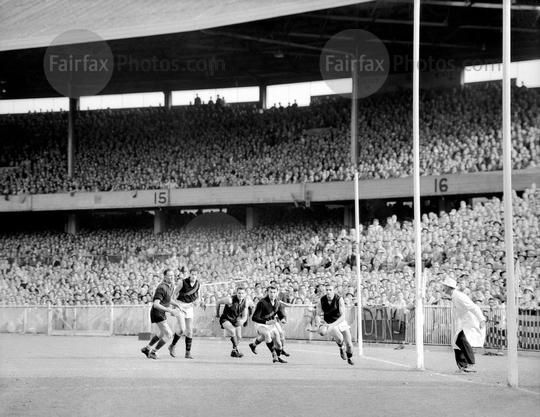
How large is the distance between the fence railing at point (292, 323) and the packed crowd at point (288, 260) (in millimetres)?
490

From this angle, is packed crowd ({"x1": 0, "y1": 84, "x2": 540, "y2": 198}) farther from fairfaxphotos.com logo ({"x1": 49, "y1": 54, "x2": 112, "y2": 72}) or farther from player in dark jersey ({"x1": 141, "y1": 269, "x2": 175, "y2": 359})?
player in dark jersey ({"x1": 141, "y1": 269, "x2": 175, "y2": 359})

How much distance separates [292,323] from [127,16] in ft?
63.9

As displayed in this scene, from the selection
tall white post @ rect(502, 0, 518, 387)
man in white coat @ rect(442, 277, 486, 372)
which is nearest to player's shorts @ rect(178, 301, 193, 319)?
man in white coat @ rect(442, 277, 486, 372)

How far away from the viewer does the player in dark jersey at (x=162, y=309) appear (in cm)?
1988

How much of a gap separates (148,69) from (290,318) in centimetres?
2655

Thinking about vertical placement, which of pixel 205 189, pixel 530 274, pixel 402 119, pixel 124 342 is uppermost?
pixel 402 119

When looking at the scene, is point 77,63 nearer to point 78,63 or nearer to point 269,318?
point 78,63

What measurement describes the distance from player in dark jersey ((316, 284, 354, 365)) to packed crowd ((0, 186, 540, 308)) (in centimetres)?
415

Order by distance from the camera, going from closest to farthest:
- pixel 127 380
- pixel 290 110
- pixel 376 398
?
pixel 376 398 < pixel 127 380 < pixel 290 110

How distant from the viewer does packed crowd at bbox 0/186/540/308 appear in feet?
87.7

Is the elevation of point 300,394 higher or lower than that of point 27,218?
lower

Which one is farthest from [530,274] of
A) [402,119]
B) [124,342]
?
[402,119]

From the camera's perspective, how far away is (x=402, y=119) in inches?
1711

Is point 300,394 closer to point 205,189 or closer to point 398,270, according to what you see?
point 398,270
